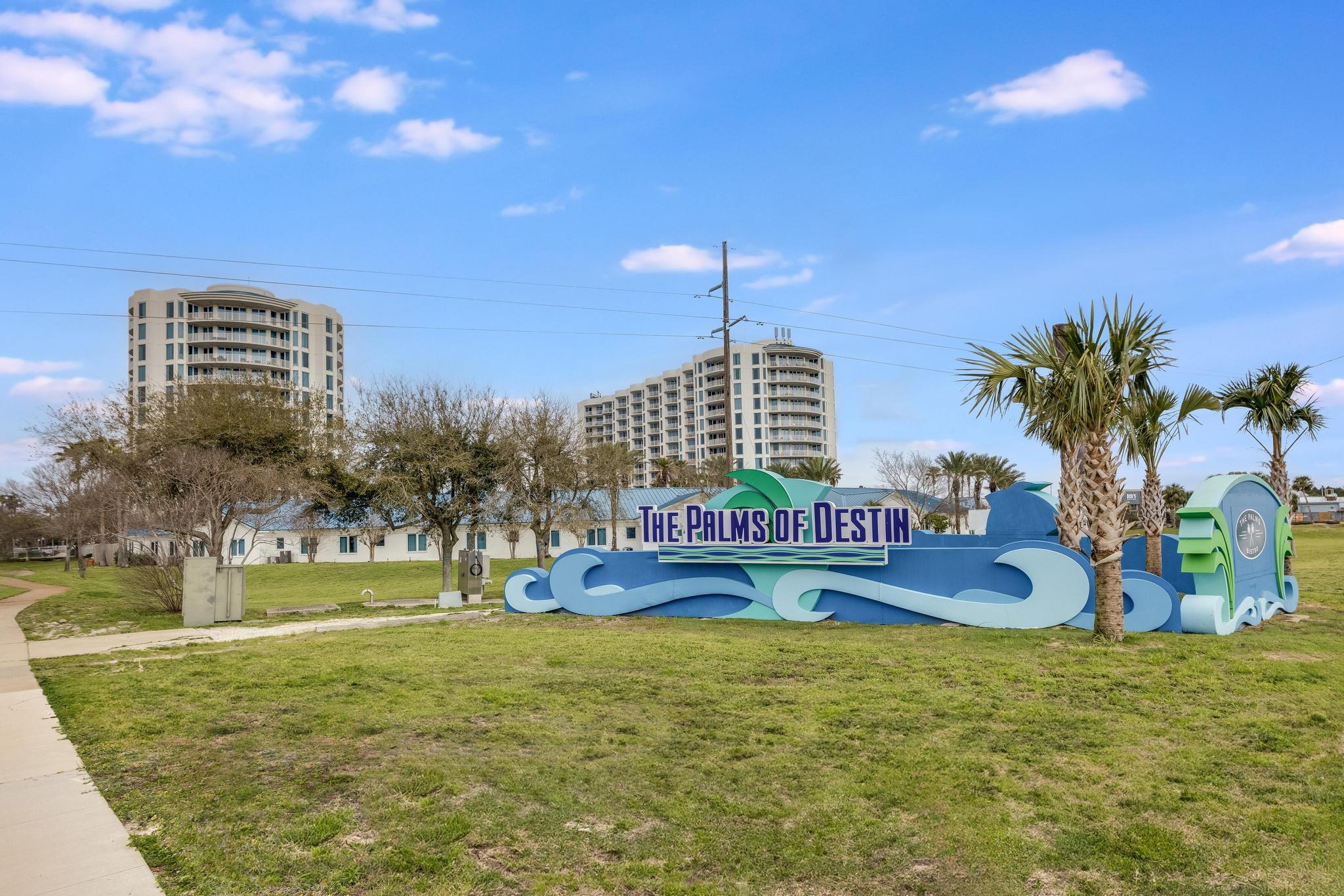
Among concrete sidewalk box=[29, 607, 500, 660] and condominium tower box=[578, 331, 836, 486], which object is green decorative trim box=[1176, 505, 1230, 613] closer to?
concrete sidewalk box=[29, 607, 500, 660]

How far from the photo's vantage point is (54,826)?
614 cm

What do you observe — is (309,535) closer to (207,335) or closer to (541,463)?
(541,463)

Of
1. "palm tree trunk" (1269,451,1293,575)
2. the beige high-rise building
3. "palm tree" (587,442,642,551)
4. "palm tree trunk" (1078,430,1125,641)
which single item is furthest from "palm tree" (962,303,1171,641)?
the beige high-rise building

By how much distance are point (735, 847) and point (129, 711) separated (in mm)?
7671

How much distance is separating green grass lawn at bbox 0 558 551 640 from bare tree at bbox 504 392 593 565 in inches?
147

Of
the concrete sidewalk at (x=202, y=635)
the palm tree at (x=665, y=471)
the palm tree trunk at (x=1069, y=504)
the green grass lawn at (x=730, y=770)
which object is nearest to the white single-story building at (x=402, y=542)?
the palm tree at (x=665, y=471)

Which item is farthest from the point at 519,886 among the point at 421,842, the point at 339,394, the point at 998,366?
the point at 339,394

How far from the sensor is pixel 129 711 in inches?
385

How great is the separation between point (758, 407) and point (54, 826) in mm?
117310

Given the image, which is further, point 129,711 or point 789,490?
point 789,490

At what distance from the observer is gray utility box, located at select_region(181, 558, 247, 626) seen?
1956 cm

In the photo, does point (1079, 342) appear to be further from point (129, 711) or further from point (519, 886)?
point (129, 711)

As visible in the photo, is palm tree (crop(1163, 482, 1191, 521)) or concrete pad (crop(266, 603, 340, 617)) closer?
concrete pad (crop(266, 603, 340, 617))

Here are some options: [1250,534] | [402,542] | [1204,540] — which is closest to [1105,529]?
[1204,540]
